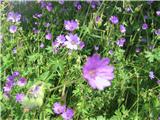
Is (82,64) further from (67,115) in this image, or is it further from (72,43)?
(67,115)

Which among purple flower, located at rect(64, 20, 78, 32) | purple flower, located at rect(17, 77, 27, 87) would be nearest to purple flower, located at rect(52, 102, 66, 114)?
purple flower, located at rect(17, 77, 27, 87)

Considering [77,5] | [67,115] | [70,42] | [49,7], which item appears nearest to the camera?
[67,115]

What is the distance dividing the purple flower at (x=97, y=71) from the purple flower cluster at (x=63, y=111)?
0.89m

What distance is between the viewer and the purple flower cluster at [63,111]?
2176 millimetres

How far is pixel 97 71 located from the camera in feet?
4.28

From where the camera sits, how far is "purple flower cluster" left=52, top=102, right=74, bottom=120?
2176 millimetres

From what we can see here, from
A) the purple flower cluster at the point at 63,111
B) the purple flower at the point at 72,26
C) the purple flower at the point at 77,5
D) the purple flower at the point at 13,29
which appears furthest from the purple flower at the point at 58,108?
the purple flower at the point at 77,5

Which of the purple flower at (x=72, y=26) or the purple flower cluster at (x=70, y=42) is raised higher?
the purple flower at (x=72, y=26)

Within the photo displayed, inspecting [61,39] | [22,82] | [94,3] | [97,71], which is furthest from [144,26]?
Answer: [97,71]

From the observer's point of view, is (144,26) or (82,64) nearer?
(82,64)

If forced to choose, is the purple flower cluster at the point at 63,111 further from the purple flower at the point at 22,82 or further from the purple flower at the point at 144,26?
the purple flower at the point at 144,26

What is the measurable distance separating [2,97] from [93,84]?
120 cm

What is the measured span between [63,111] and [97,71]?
3.10 ft

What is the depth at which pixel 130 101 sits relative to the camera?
2680 mm
